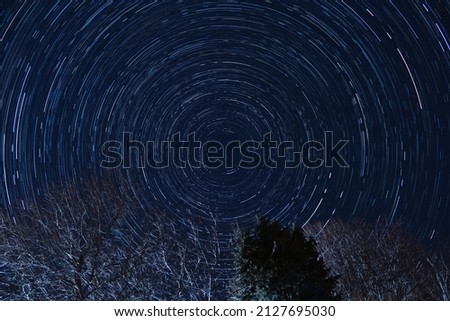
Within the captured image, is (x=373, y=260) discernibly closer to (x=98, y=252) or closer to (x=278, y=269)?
(x=98, y=252)

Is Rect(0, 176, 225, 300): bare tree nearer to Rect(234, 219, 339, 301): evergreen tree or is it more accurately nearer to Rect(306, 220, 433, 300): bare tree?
Rect(306, 220, 433, 300): bare tree

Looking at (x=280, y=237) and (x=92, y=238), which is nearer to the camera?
(x=280, y=237)

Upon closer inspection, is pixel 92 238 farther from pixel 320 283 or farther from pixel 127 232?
pixel 320 283

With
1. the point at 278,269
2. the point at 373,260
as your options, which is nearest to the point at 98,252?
the point at 278,269

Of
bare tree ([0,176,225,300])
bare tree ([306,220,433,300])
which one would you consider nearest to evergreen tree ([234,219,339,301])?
Answer: bare tree ([0,176,225,300])

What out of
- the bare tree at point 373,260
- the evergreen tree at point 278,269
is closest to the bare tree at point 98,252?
the bare tree at point 373,260
